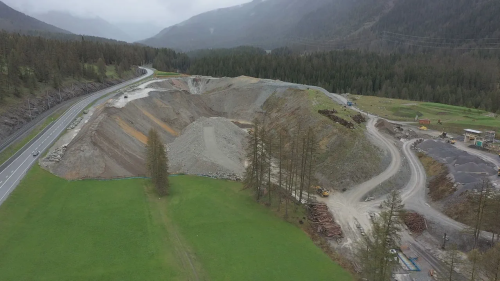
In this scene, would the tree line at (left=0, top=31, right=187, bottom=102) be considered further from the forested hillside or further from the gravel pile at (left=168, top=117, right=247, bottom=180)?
the forested hillside

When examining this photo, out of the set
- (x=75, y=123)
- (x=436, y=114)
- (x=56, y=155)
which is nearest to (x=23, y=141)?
(x=75, y=123)

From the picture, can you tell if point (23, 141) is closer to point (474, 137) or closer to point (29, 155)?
point (29, 155)

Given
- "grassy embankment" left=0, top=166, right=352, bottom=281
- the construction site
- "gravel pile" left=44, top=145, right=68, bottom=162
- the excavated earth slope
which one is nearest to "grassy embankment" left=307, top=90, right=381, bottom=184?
the excavated earth slope

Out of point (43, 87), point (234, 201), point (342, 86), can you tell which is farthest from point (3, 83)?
point (342, 86)

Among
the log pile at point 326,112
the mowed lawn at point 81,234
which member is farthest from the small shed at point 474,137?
the mowed lawn at point 81,234

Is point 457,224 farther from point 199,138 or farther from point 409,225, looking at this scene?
point 199,138

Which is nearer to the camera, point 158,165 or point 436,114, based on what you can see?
point 158,165

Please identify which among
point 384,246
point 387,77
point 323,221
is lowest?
point 323,221
